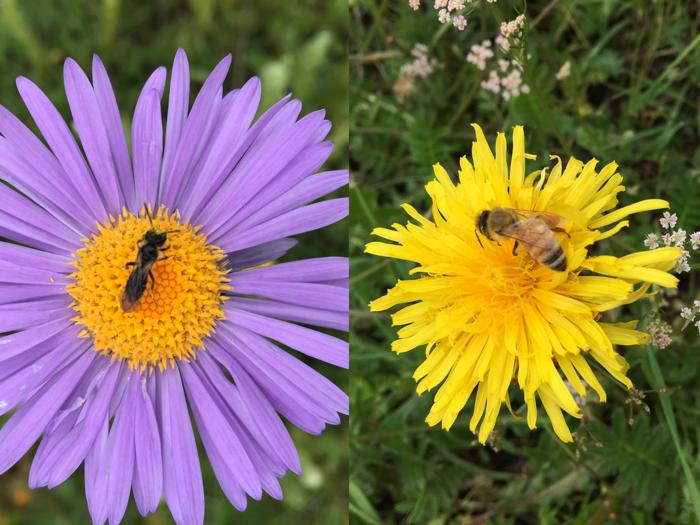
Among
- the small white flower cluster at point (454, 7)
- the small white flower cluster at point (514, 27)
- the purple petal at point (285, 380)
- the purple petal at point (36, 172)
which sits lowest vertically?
the purple petal at point (285, 380)

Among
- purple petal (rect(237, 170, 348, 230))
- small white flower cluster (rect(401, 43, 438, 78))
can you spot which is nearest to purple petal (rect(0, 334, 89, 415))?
purple petal (rect(237, 170, 348, 230))

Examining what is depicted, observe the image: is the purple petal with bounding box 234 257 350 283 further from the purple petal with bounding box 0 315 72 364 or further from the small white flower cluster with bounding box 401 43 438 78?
the small white flower cluster with bounding box 401 43 438 78

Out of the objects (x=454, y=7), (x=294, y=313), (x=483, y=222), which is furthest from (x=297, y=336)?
(x=454, y=7)

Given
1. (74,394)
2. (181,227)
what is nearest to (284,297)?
(181,227)

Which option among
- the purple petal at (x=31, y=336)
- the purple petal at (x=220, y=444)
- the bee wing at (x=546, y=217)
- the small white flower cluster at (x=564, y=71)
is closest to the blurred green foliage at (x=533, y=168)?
A: the small white flower cluster at (x=564, y=71)

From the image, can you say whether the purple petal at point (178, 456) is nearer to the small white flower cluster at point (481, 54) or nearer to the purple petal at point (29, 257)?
the purple petal at point (29, 257)
